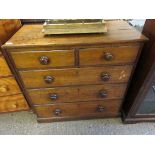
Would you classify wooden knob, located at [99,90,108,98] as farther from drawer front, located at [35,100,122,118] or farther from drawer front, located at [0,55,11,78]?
drawer front, located at [0,55,11,78]

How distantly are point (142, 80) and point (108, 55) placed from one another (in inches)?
13.1

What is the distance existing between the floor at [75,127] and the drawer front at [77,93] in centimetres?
32

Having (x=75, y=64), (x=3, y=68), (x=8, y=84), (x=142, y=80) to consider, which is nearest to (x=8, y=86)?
(x=8, y=84)

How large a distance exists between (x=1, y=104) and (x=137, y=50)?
46.3 inches

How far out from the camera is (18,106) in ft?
4.72

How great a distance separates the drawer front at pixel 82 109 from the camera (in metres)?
1.27

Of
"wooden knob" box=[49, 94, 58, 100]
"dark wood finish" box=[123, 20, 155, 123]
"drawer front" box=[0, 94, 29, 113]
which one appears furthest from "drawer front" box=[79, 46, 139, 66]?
"drawer front" box=[0, 94, 29, 113]

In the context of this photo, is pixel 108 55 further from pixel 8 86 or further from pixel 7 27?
pixel 8 86

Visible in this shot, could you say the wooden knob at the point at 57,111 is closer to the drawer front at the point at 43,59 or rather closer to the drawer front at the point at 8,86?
the drawer front at the point at 8,86

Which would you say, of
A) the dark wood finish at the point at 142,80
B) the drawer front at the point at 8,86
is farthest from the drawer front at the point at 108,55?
the drawer front at the point at 8,86

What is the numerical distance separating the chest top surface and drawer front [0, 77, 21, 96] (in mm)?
407

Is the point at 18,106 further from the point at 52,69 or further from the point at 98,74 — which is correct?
the point at 98,74

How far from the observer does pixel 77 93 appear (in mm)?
1153

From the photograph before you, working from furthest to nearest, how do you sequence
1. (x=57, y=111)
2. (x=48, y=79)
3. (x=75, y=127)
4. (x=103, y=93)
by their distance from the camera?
(x=75, y=127) < (x=57, y=111) < (x=103, y=93) < (x=48, y=79)
